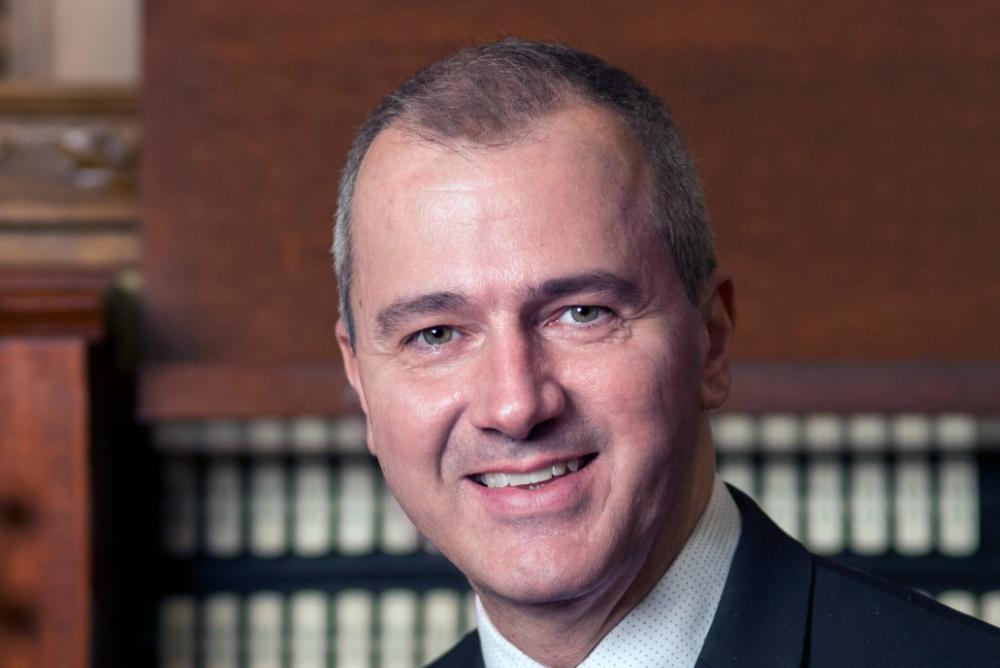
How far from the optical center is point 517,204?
5.00 feet

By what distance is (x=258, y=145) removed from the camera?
9.00 ft

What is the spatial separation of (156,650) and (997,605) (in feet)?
5.52

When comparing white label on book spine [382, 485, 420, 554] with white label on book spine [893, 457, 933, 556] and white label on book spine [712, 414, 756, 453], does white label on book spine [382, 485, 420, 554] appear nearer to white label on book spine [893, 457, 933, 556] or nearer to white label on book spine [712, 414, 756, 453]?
white label on book spine [712, 414, 756, 453]

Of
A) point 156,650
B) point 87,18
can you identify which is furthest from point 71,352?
point 87,18

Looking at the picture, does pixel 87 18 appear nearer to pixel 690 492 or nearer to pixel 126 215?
pixel 126 215

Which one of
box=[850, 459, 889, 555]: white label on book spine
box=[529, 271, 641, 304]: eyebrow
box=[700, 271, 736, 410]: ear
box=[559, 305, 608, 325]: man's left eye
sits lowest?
box=[850, 459, 889, 555]: white label on book spine

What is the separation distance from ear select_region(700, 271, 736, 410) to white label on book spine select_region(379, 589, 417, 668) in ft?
4.43

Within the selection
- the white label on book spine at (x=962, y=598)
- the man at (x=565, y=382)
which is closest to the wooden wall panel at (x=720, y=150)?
the white label on book spine at (x=962, y=598)

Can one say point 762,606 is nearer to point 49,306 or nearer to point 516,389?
point 516,389

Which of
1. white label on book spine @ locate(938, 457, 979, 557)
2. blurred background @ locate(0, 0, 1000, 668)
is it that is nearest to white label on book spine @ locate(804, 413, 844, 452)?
blurred background @ locate(0, 0, 1000, 668)

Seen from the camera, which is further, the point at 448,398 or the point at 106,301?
the point at 106,301

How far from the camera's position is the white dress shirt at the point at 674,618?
1.62 meters

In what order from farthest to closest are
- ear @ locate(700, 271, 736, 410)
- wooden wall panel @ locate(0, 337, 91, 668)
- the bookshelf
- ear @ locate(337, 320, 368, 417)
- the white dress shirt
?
the bookshelf
wooden wall panel @ locate(0, 337, 91, 668)
ear @ locate(337, 320, 368, 417)
ear @ locate(700, 271, 736, 410)
the white dress shirt

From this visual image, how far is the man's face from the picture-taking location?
1.52 m
